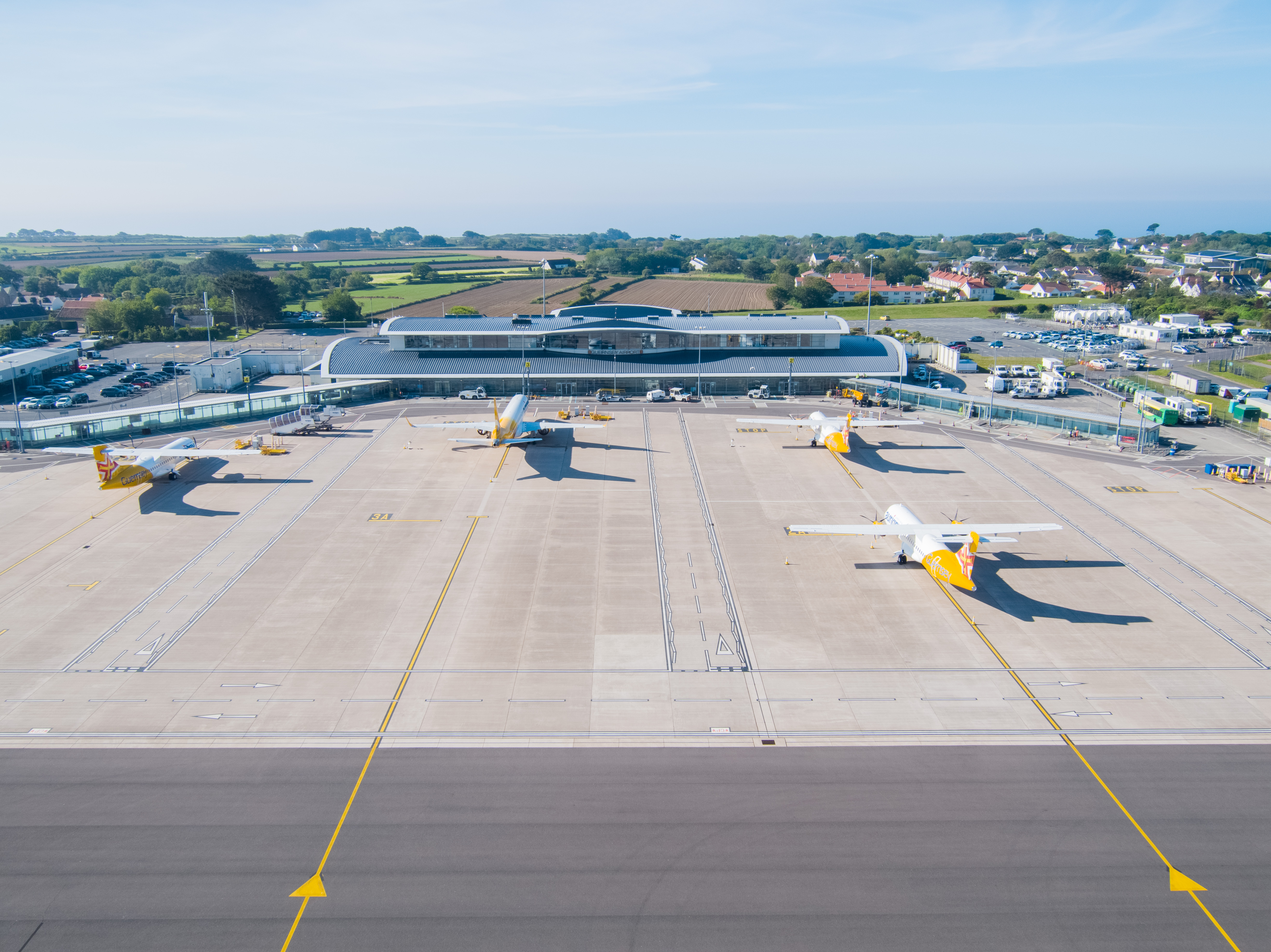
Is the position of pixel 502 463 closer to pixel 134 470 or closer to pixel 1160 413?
pixel 134 470

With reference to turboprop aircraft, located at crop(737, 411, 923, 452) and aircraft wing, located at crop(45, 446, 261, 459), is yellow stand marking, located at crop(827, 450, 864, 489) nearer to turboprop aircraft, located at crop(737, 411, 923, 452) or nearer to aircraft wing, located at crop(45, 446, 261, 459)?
turboprop aircraft, located at crop(737, 411, 923, 452)

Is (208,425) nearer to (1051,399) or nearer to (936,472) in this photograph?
(936,472)

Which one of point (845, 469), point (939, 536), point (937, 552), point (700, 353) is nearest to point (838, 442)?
point (845, 469)

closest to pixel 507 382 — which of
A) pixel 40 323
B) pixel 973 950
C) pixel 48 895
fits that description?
pixel 48 895

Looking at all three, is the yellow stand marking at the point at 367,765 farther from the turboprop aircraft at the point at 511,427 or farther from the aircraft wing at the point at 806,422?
the aircraft wing at the point at 806,422

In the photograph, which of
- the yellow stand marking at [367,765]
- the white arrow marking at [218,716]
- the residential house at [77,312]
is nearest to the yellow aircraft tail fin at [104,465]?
the yellow stand marking at [367,765]

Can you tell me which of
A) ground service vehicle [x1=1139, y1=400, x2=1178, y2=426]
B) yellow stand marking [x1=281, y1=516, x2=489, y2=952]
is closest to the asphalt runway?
yellow stand marking [x1=281, y1=516, x2=489, y2=952]
